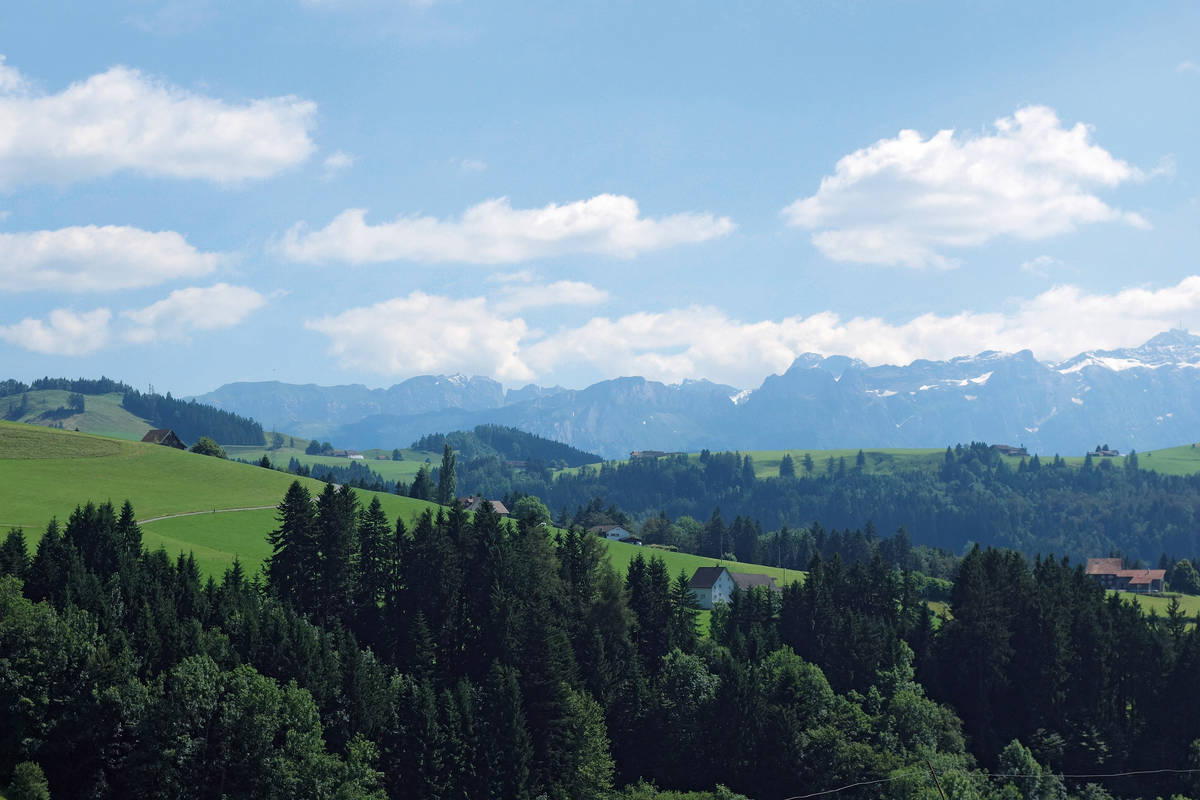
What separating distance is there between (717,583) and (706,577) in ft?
7.14

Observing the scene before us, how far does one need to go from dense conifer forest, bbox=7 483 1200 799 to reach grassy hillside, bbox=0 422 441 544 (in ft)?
105

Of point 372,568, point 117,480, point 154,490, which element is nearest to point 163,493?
point 154,490

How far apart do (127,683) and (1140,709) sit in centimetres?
9020

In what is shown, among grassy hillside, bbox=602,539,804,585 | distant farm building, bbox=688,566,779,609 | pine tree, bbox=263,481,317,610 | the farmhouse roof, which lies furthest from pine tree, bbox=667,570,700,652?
grassy hillside, bbox=602,539,804,585

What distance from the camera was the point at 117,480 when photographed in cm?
14900

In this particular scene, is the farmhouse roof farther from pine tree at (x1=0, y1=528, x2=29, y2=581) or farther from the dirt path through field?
pine tree at (x1=0, y1=528, x2=29, y2=581)

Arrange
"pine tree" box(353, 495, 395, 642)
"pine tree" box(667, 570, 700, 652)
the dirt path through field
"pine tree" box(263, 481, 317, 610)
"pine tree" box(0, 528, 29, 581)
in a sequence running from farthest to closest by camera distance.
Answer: the dirt path through field
"pine tree" box(667, 570, 700, 652)
"pine tree" box(353, 495, 395, 642)
"pine tree" box(263, 481, 317, 610)
"pine tree" box(0, 528, 29, 581)

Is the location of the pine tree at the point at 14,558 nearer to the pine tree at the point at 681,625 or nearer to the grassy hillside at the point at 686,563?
the pine tree at the point at 681,625

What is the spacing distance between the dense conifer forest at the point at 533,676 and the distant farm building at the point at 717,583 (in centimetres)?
3166

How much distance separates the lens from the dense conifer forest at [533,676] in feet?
229

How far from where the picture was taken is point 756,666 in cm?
10150

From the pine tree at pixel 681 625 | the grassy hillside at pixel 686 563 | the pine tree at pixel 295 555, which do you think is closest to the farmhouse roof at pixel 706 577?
the grassy hillside at pixel 686 563

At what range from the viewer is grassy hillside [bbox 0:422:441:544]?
129500 mm

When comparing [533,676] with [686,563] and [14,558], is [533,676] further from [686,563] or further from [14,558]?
[686,563]
